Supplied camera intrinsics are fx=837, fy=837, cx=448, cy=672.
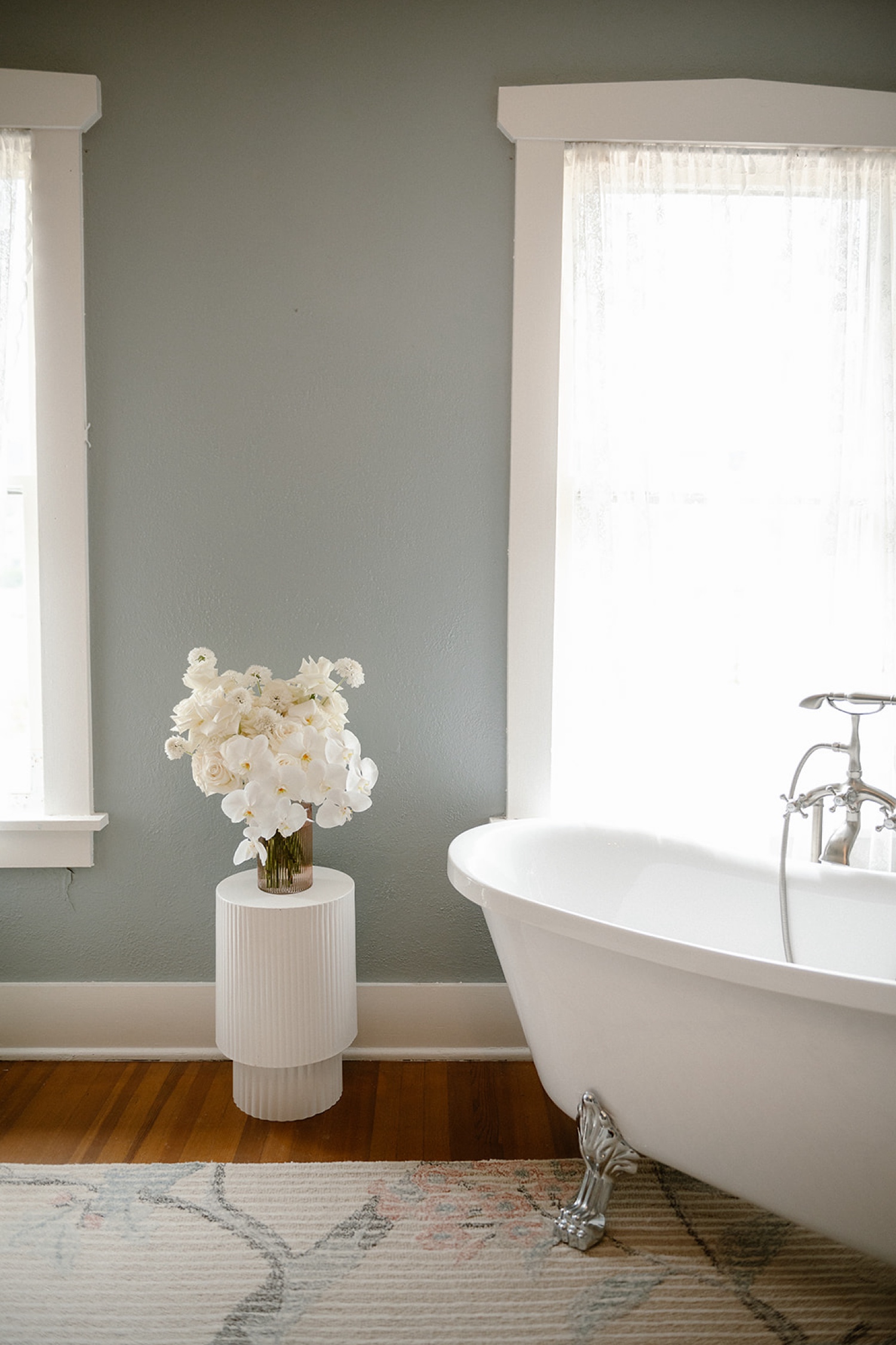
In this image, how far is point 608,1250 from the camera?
153 centimetres

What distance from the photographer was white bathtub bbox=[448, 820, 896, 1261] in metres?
1.20

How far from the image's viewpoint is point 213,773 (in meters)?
1.80

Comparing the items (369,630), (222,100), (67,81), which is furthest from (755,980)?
(67,81)

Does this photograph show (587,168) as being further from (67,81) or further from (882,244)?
(67,81)

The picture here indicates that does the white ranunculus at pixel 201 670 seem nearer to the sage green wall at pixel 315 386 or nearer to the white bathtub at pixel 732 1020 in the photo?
the sage green wall at pixel 315 386

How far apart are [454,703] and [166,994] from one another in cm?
109

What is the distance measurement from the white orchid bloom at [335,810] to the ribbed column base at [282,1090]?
1.83 feet

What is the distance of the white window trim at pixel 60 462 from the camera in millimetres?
2055

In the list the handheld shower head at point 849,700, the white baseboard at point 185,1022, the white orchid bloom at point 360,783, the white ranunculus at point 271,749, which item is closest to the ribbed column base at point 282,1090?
the white baseboard at point 185,1022

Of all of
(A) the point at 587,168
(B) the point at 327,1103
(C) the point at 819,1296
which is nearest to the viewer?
(C) the point at 819,1296

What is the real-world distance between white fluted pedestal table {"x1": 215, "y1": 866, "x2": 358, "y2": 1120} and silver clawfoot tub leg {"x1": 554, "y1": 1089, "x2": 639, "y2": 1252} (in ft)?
2.01

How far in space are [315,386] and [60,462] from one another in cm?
67

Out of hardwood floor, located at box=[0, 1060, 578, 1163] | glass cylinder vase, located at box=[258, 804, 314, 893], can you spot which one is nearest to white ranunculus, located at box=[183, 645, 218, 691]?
glass cylinder vase, located at box=[258, 804, 314, 893]

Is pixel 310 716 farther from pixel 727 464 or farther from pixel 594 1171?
pixel 727 464
